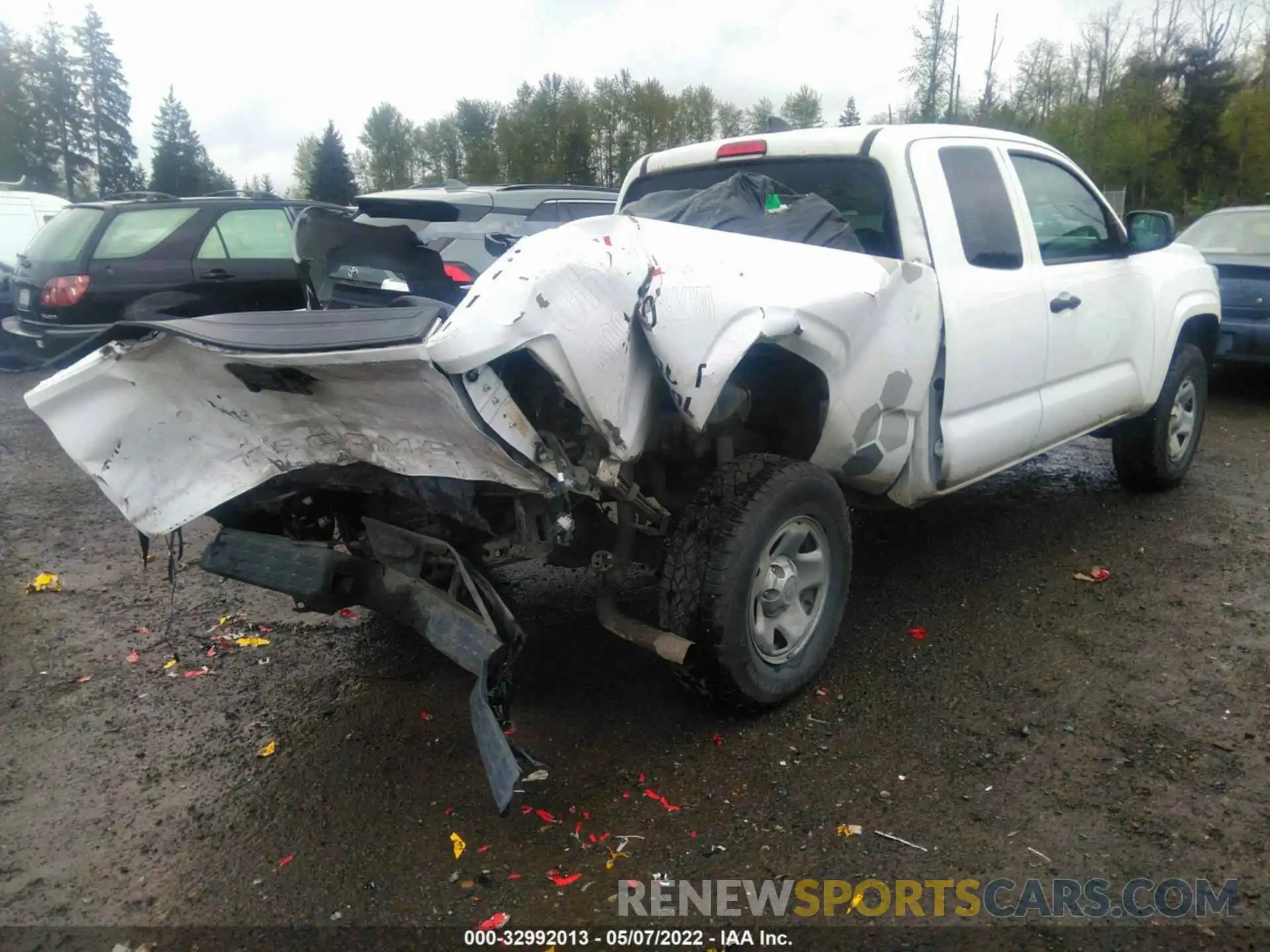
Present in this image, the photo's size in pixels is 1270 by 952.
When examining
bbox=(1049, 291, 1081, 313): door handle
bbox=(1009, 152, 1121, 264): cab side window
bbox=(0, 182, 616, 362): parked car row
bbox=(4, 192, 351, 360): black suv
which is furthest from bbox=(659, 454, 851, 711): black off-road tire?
bbox=(4, 192, 351, 360): black suv

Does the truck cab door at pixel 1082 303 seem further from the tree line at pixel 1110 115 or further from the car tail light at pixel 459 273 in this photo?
the tree line at pixel 1110 115

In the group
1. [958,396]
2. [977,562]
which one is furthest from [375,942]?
[977,562]

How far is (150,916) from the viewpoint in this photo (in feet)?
8.20

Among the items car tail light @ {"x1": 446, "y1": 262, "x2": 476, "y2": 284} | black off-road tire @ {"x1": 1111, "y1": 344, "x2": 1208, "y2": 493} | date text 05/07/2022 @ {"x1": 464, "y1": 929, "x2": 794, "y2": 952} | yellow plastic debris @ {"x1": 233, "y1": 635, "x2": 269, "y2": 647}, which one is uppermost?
car tail light @ {"x1": 446, "y1": 262, "x2": 476, "y2": 284}

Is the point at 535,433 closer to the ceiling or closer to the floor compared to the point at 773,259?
closer to the floor

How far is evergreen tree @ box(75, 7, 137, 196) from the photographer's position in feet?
176

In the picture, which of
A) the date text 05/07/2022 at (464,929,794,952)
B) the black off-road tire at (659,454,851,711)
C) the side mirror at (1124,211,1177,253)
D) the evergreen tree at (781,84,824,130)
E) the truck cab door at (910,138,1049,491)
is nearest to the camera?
the date text 05/07/2022 at (464,929,794,952)

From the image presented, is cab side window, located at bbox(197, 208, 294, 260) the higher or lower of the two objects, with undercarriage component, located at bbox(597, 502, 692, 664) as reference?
higher

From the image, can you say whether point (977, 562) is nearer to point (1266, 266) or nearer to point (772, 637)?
point (772, 637)

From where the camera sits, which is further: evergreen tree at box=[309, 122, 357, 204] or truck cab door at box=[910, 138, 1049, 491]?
evergreen tree at box=[309, 122, 357, 204]

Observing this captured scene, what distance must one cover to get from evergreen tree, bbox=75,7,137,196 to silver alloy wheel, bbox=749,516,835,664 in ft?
191

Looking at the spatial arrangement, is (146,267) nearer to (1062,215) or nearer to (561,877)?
(1062,215)

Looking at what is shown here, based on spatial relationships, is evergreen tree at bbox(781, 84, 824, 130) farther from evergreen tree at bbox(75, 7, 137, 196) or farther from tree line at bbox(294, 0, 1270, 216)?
evergreen tree at bbox(75, 7, 137, 196)

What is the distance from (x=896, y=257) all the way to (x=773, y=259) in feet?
2.83
